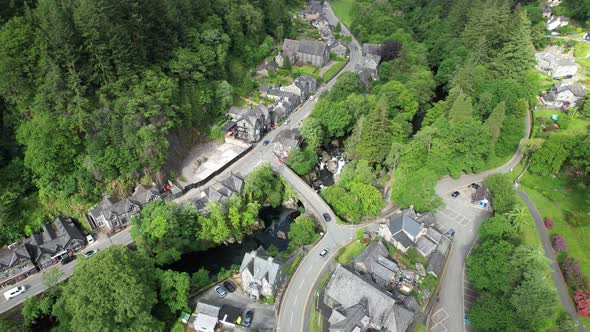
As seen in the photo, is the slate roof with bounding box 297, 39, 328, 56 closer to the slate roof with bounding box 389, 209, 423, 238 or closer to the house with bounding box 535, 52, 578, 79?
the house with bounding box 535, 52, 578, 79

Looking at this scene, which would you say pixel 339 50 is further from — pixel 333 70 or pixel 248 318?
pixel 248 318

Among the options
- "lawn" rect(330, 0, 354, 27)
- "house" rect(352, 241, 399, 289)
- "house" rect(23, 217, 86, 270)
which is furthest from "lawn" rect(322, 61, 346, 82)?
"house" rect(23, 217, 86, 270)

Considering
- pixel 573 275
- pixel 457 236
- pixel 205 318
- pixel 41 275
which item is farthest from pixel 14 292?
pixel 573 275

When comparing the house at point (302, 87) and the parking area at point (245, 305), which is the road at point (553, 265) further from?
the house at point (302, 87)

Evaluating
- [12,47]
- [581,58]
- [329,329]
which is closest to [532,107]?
[581,58]

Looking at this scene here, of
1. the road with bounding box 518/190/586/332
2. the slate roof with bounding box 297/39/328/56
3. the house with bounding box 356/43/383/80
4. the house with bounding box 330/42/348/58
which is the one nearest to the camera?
the road with bounding box 518/190/586/332

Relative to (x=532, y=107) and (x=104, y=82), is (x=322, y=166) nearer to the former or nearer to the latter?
(x=104, y=82)
